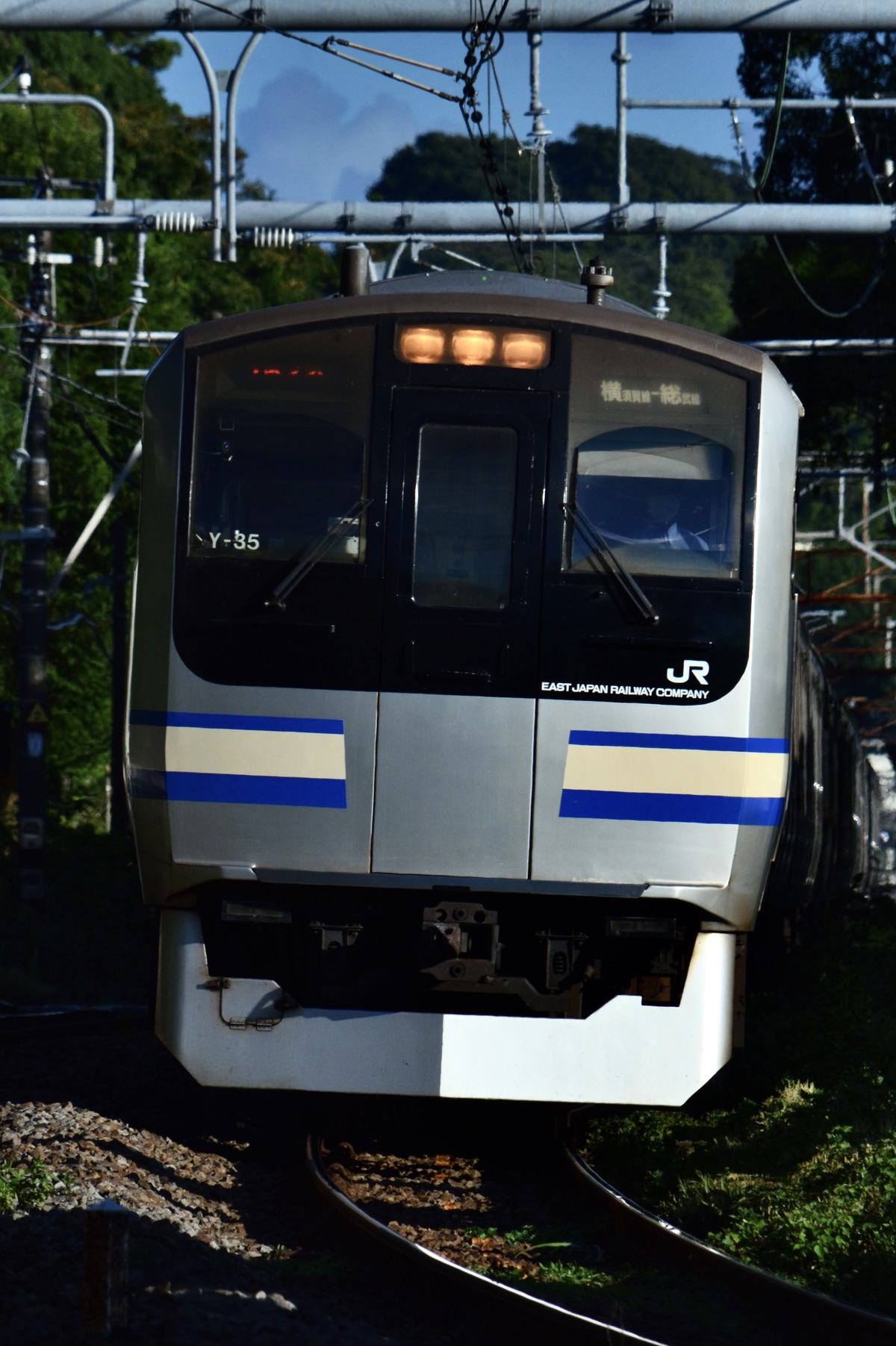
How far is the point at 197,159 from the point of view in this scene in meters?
39.7

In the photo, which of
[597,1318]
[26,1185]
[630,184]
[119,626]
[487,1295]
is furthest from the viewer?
[630,184]

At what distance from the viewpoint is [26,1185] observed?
6.60 meters

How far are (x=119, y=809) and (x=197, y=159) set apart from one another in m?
20.4

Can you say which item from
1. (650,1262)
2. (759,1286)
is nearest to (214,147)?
(650,1262)

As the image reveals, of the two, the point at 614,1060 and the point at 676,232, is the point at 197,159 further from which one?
the point at 614,1060

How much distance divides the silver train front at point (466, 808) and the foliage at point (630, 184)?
35510 mm

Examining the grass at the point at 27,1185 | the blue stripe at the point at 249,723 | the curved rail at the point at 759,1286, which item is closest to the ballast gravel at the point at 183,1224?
the grass at the point at 27,1185

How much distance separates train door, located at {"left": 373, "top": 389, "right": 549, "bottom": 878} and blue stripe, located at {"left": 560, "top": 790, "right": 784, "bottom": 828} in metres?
0.19

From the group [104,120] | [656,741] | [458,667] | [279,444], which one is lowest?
[656,741]

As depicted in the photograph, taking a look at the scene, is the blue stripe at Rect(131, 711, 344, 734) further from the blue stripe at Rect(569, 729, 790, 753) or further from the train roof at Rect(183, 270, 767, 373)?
the train roof at Rect(183, 270, 767, 373)

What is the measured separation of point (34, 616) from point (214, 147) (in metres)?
7.54

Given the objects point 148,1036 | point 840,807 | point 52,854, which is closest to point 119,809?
point 52,854

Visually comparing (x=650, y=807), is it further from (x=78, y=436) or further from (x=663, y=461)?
(x=78, y=436)

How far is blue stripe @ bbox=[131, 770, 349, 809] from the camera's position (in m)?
6.80
